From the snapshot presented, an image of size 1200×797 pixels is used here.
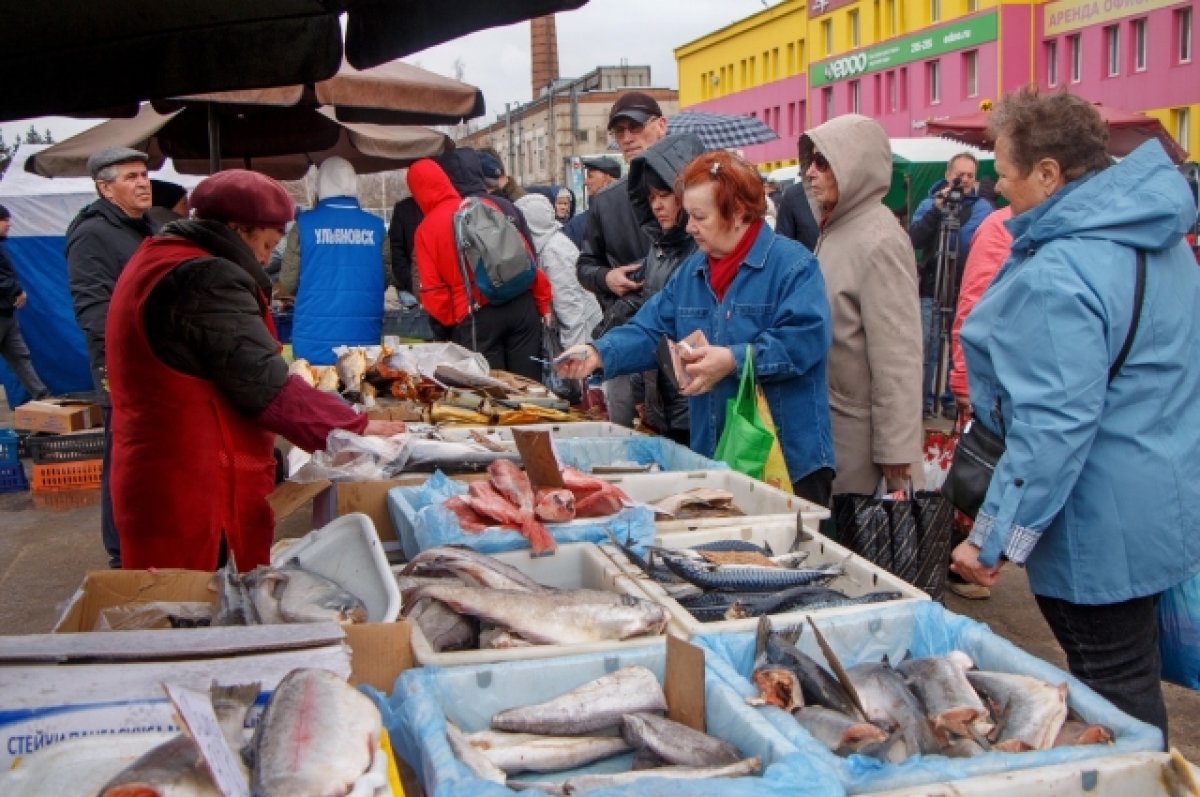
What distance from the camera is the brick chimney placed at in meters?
62.8

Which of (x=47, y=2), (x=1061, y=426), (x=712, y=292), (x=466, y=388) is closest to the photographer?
(x=47, y=2)

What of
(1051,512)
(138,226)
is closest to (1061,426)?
(1051,512)

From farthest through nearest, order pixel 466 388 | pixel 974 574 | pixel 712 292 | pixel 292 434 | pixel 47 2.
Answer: pixel 466 388 < pixel 712 292 < pixel 292 434 < pixel 974 574 < pixel 47 2

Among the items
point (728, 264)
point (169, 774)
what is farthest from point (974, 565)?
point (169, 774)

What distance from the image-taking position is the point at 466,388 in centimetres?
599


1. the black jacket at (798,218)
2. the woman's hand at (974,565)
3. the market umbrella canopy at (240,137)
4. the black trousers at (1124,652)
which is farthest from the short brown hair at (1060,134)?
the market umbrella canopy at (240,137)

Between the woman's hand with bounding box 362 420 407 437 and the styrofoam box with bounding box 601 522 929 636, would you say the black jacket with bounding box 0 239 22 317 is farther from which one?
the styrofoam box with bounding box 601 522 929 636

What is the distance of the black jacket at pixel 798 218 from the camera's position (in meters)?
6.53

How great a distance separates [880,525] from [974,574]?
1104 mm

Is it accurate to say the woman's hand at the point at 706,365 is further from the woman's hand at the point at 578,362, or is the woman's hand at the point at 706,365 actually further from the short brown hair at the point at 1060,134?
the short brown hair at the point at 1060,134

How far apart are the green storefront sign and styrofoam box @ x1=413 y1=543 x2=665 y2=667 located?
1380 inches

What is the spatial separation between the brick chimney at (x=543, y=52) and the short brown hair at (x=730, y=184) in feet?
198

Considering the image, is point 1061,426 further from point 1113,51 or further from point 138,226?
point 1113,51

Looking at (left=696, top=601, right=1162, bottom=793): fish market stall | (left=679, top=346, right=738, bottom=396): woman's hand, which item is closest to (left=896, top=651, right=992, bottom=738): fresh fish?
(left=696, top=601, right=1162, bottom=793): fish market stall
